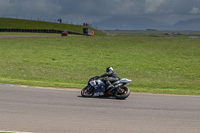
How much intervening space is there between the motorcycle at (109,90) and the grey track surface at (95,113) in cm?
39

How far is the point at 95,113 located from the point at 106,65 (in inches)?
775

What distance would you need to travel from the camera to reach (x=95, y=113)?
11305 mm

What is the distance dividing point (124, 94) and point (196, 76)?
14.0m

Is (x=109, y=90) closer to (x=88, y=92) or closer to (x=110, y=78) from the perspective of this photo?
(x=110, y=78)

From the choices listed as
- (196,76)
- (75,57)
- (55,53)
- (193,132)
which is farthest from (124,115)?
(55,53)

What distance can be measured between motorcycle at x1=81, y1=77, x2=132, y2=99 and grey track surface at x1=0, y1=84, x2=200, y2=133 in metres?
0.39

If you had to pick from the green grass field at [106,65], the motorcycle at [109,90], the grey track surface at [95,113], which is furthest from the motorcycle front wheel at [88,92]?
the green grass field at [106,65]

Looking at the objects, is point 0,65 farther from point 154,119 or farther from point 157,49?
point 157,49

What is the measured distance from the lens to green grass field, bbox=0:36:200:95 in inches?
815

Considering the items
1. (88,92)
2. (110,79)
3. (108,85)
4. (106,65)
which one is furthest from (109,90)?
(106,65)

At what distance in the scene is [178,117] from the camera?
10.9 m

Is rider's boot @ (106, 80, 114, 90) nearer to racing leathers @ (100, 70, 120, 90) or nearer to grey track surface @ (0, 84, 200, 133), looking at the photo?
racing leathers @ (100, 70, 120, 90)

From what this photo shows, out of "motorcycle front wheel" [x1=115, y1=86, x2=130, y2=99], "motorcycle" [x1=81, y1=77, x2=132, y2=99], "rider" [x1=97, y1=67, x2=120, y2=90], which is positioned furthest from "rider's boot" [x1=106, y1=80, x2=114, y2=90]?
"motorcycle front wheel" [x1=115, y1=86, x2=130, y2=99]

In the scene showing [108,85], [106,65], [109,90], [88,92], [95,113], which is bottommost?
[95,113]
